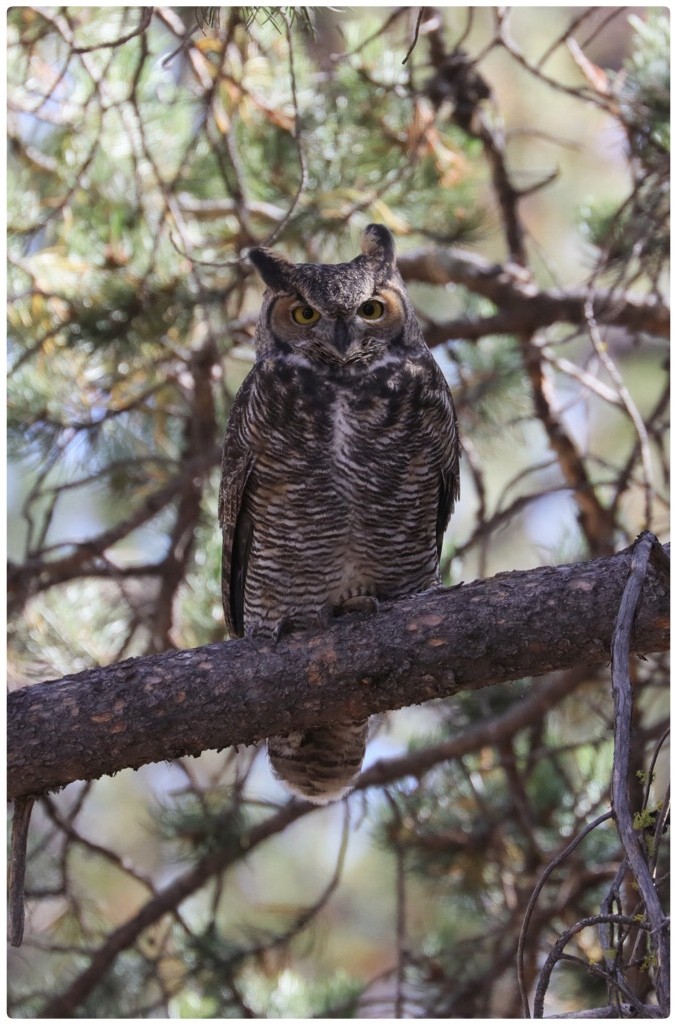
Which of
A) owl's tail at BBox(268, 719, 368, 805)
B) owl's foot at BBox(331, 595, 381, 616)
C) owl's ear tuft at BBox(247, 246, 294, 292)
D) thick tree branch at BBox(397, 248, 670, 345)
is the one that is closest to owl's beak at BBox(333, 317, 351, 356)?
owl's ear tuft at BBox(247, 246, 294, 292)

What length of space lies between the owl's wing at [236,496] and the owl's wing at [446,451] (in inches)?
15.4

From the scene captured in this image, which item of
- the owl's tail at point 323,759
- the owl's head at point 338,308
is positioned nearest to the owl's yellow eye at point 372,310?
the owl's head at point 338,308

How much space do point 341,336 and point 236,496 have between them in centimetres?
41

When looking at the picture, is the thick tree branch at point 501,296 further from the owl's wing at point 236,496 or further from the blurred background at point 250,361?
the owl's wing at point 236,496

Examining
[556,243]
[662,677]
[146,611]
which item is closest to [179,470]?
[146,611]

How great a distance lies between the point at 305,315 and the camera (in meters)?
2.20

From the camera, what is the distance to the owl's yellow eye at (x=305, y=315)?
2184mm

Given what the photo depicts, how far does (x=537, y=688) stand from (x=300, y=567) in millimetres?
900

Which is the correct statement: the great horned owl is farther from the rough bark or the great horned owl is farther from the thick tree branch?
the thick tree branch

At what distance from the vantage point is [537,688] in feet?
9.23

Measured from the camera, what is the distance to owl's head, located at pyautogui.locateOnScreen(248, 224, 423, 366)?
83.7 inches

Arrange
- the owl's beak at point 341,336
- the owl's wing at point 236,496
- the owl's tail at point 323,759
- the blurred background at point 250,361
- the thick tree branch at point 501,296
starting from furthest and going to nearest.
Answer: the thick tree branch at point 501,296 < the blurred background at point 250,361 < the owl's tail at point 323,759 < the owl's wing at point 236,496 < the owl's beak at point 341,336

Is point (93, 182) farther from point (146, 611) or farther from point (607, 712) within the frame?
point (607, 712)

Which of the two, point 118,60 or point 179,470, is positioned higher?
point 118,60
